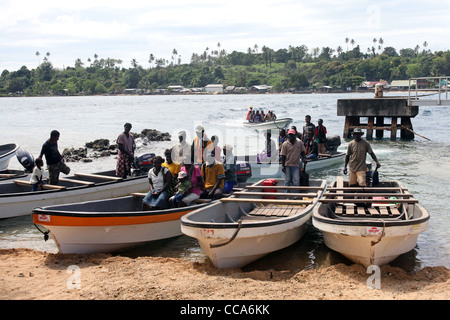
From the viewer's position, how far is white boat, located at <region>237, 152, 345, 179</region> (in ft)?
57.5

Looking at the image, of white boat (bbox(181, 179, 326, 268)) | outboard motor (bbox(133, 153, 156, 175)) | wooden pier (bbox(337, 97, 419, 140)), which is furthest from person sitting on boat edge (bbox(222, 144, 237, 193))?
wooden pier (bbox(337, 97, 419, 140))

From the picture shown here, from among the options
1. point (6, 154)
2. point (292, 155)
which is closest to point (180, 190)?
point (292, 155)

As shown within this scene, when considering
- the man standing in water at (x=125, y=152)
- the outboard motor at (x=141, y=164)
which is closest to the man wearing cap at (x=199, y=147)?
the man standing in water at (x=125, y=152)

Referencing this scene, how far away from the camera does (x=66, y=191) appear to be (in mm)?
12875

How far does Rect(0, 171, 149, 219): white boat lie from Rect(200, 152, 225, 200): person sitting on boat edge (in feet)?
12.3

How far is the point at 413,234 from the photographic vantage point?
8.18 metres

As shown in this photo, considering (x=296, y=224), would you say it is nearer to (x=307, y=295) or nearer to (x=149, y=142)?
(x=307, y=295)

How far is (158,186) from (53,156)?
12.8 ft

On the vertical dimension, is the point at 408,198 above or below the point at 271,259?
above

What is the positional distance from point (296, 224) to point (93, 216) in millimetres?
3594

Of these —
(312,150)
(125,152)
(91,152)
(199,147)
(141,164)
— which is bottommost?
(91,152)

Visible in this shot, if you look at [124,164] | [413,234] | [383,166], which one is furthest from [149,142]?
[413,234]

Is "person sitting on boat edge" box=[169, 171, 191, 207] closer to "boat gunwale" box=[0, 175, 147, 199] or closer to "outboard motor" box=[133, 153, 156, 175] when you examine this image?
"boat gunwale" box=[0, 175, 147, 199]

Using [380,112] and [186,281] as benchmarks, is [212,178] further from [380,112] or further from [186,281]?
[380,112]
